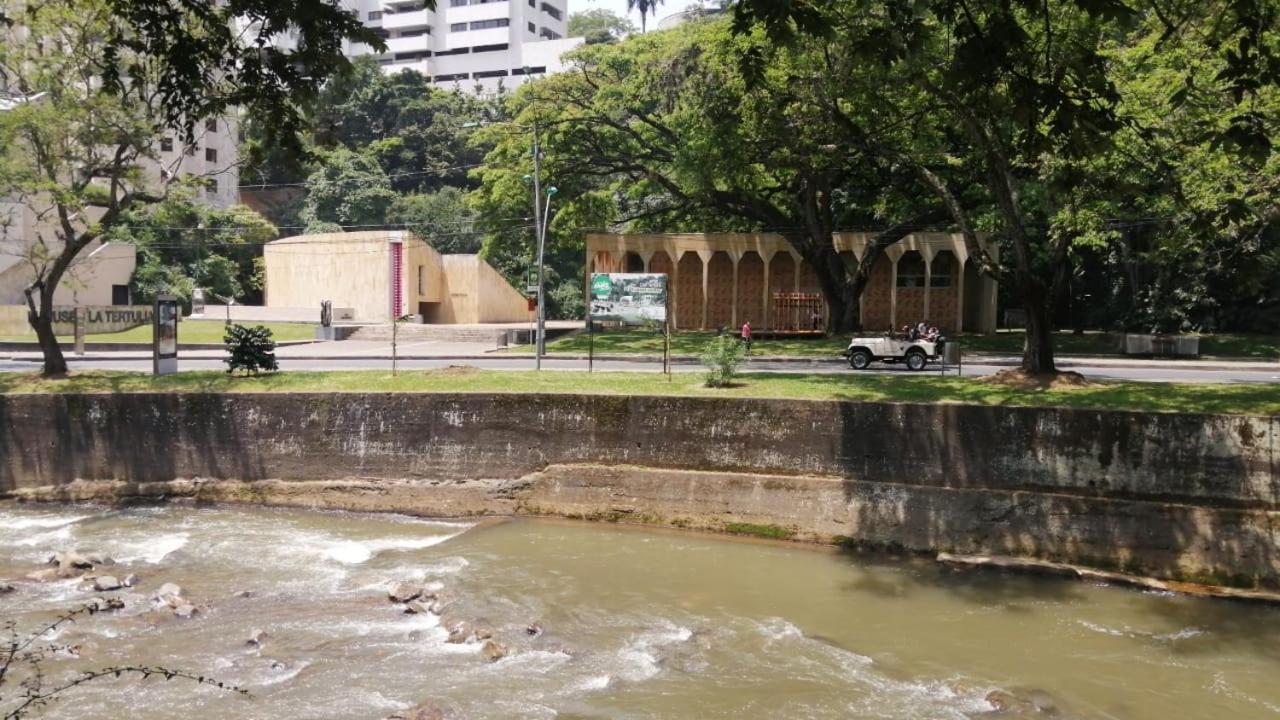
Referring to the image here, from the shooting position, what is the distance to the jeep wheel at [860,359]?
27406mm

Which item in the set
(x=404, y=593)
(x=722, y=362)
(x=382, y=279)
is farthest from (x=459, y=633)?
(x=382, y=279)

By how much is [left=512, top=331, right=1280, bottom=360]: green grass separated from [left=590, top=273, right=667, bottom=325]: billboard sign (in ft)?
16.1

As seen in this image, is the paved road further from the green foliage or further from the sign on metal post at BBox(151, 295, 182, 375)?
the green foliage

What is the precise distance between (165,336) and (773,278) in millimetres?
24555

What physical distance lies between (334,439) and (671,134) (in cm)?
2063

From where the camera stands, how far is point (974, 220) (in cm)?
3288

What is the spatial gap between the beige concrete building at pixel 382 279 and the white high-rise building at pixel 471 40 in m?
43.8

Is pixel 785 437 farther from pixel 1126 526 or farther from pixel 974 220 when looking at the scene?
pixel 974 220

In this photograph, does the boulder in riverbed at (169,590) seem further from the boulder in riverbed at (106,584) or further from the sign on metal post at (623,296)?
the sign on metal post at (623,296)

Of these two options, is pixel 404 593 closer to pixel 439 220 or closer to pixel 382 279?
pixel 382 279

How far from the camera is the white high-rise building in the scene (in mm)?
91375

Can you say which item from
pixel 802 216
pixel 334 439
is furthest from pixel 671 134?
pixel 334 439

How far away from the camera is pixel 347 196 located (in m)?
62.8

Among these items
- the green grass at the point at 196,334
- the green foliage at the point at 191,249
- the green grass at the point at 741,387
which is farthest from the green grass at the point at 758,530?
the green foliage at the point at 191,249
